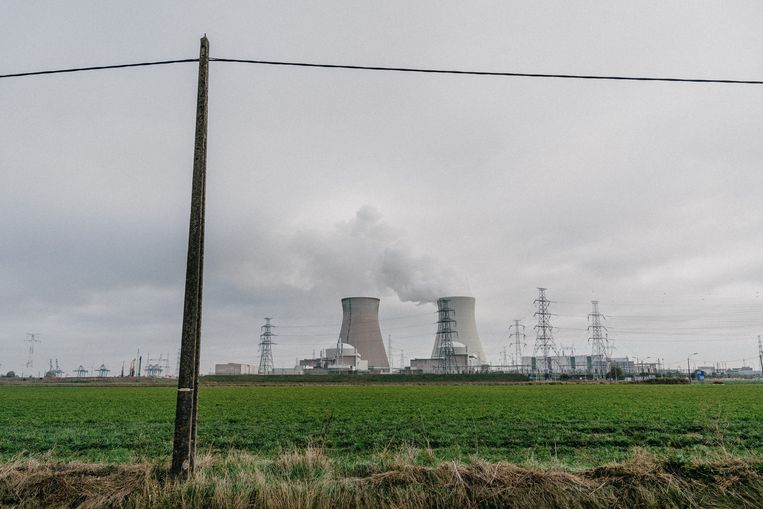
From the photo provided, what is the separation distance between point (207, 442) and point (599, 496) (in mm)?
9577

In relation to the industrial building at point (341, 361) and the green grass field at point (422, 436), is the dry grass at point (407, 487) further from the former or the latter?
the industrial building at point (341, 361)

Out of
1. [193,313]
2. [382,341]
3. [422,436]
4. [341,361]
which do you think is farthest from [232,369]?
[193,313]

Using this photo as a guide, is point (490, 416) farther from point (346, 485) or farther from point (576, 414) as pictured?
point (346, 485)

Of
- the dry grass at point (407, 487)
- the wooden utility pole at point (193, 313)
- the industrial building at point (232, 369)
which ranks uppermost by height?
the wooden utility pole at point (193, 313)

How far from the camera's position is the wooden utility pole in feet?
16.3

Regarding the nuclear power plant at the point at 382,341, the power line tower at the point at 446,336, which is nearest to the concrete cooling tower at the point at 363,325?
the nuclear power plant at the point at 382,341

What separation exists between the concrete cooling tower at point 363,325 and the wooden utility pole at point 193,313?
214 ft

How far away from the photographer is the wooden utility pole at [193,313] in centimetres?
497

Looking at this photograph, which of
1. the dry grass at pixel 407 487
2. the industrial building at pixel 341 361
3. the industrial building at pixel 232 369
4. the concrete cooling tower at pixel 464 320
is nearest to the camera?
the dry grass at pixel 407 487

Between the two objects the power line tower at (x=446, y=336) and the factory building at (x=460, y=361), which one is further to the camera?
the factory building at (x=460, y=361)

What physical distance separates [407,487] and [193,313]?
2.58 m

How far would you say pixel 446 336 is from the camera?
8306 cm

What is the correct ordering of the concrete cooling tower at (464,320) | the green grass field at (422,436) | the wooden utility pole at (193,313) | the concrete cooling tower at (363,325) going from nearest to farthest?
the wooden utility pole at (193,313), the green grass field at (422,436), the concrete cooling tower at (363,325), the concrete cooling tower at (464,320)

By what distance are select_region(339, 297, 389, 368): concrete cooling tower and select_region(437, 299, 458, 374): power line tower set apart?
10.5 m
